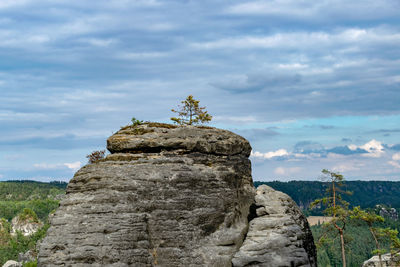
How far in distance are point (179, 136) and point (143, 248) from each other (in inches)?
251

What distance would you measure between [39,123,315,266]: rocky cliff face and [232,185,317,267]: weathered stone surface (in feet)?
0.50

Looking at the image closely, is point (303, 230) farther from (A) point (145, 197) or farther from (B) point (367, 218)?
(B) point (367, 218)

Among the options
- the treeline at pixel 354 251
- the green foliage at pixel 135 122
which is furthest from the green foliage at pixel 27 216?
the green foliage at pixel 135 122

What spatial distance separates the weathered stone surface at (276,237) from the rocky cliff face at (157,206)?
0.15 meters

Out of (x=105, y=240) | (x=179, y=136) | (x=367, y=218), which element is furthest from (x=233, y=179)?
(x=367, y=218)

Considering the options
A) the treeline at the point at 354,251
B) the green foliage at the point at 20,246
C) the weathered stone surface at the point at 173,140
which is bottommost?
the treeline at the point at 354,251

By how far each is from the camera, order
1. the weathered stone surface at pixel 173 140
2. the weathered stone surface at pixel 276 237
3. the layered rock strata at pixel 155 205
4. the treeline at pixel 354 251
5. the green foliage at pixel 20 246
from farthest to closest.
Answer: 1. the treeline at pixel 354 251
2. the green foliage at pixel 20 246
3. the weathered stone surface at pixel 173 140
4. the weathered stone surface at pixel 276 237
5. the layered rock strata at pixel 155 205

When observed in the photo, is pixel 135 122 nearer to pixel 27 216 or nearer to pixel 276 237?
pixel 276 237

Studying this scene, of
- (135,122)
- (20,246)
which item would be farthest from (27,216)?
(135,122)

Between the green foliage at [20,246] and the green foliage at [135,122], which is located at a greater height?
the green foliage at [135,122]

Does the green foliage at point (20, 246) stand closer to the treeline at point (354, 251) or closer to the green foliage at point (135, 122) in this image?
the treeline at point (354, 251)

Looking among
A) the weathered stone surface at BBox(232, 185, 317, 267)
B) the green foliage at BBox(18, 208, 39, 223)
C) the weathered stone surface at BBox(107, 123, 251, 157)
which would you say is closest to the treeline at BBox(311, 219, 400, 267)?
the green foliage at BBox(18, 208, 39, 223)

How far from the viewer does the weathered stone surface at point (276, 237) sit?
23750 mm

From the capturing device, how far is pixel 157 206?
900 inches
